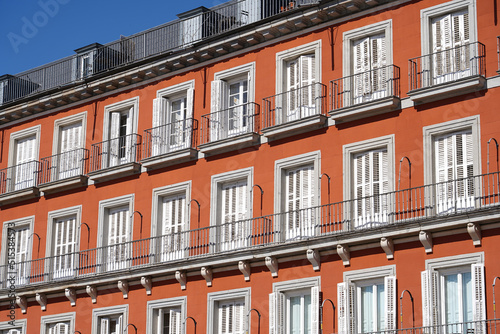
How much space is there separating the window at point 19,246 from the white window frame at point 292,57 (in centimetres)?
1327

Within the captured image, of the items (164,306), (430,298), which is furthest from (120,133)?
(430,298)

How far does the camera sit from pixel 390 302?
31.4m

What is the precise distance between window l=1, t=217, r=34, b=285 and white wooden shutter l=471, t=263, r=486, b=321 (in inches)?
798

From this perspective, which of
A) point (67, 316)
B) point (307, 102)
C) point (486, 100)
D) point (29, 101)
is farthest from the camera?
point (29, 101)

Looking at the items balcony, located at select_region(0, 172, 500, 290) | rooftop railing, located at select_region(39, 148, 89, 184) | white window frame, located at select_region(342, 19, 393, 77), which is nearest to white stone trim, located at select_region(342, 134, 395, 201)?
balcony, located at select_region(0, 172, 500, 290)

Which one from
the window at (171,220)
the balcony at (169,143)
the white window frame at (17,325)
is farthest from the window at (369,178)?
the white window frame at (17,325)

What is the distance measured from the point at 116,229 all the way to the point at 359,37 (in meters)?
12.6

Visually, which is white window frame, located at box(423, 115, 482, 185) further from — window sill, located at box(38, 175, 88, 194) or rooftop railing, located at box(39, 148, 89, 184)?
rooftop railing, located at box(39, 148, 89, 184)

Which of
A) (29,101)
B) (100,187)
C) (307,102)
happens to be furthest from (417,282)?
(29,101)

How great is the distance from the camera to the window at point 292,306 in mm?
33969

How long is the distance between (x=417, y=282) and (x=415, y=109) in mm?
5422

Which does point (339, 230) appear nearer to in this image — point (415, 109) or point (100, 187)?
point (415, 109)

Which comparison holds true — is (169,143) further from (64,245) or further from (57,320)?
(57,320)

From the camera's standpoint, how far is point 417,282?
31297 millimetres
